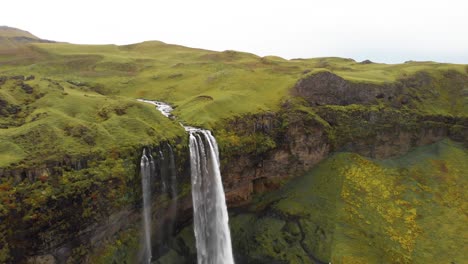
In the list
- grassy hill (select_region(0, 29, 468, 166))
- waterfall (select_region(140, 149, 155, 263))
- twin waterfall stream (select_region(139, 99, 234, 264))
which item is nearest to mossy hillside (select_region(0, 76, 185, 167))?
grassy hill (select_region(0, 29, 468, 166))

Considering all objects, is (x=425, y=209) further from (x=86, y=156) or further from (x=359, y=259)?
(x=86, y=156)

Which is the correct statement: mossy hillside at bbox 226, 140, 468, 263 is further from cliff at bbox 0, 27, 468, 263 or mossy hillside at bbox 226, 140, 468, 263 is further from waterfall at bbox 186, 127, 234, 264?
waterfall at bbox 186, 127, 234, 264

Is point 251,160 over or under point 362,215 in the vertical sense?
over

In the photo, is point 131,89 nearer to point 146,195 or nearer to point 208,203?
point 208,203

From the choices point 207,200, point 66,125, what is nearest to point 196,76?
point 207,200

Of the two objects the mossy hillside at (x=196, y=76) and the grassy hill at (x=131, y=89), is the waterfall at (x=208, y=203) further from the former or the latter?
the mossy hillside at (x=196, y=76)

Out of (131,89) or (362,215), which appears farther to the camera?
(131,89)

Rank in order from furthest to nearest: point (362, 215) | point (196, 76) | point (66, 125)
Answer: point (196, 76) < point (362, 215) < point (66, 125)
